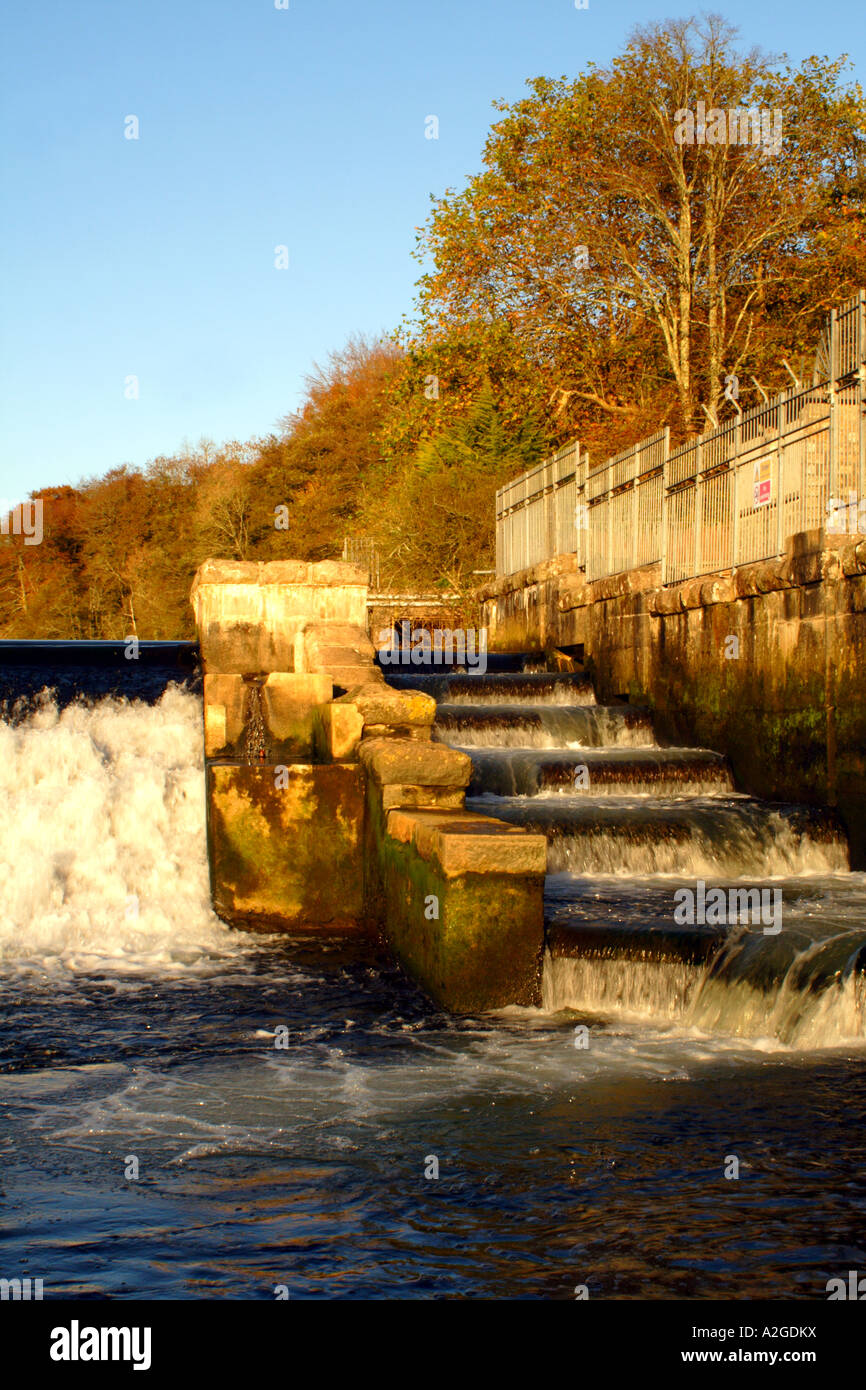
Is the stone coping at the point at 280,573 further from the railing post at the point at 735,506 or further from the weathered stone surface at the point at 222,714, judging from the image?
the railing post at the point at 735,506

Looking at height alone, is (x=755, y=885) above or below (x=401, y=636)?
below

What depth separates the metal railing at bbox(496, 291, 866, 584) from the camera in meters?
9.71

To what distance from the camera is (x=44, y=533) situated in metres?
51.8

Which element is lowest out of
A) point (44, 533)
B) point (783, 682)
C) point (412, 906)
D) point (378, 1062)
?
point (378, 1062)

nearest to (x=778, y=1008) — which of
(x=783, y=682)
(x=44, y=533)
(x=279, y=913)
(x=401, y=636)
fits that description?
(x=279, y=913)

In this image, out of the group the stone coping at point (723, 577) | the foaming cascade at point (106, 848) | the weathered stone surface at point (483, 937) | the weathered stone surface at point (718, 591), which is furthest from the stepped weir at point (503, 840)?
the weathered stone surface at point (718, 591)

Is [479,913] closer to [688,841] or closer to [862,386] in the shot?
[688,841]

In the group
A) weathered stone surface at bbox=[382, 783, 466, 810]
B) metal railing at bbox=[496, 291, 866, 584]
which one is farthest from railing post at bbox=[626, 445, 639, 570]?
weathered stone surface at bbox=[382, 783, 466, 810]

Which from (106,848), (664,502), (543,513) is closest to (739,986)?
(106,848)

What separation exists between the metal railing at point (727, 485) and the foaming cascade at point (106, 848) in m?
5.39

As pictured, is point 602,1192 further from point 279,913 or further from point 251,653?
point 251,653

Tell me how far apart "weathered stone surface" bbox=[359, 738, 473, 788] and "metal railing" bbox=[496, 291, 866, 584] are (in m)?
3.78

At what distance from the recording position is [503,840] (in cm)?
679
